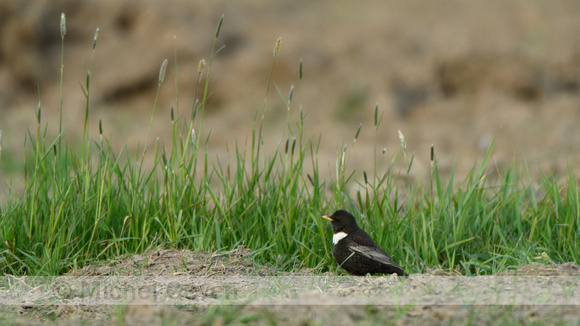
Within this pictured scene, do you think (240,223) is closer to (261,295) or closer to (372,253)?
(372,253)

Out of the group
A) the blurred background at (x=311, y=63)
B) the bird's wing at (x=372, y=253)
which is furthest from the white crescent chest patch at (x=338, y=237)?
the blurred background at (x=311, y=63)

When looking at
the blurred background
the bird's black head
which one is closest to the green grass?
the bird's black head

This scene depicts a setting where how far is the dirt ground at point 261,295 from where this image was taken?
7.55 ft

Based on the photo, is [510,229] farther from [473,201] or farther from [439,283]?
[439,283]

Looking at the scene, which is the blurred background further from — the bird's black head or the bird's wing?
the bird's wing

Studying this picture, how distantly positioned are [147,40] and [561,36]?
5.75 metres

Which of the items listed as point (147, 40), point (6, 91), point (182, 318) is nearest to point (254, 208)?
point (182, 318)

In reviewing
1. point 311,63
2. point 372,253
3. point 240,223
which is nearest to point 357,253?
point 372,253

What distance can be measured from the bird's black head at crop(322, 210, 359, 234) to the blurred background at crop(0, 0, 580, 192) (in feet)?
18.4

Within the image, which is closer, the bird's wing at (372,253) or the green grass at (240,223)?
the bird's wing at (372,253)

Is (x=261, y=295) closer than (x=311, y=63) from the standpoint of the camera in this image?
Yes

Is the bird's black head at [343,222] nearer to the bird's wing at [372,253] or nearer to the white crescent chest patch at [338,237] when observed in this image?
the white crescent chest patch at [338,237]

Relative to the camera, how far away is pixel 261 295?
8.98 ft

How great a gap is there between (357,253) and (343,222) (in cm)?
21
